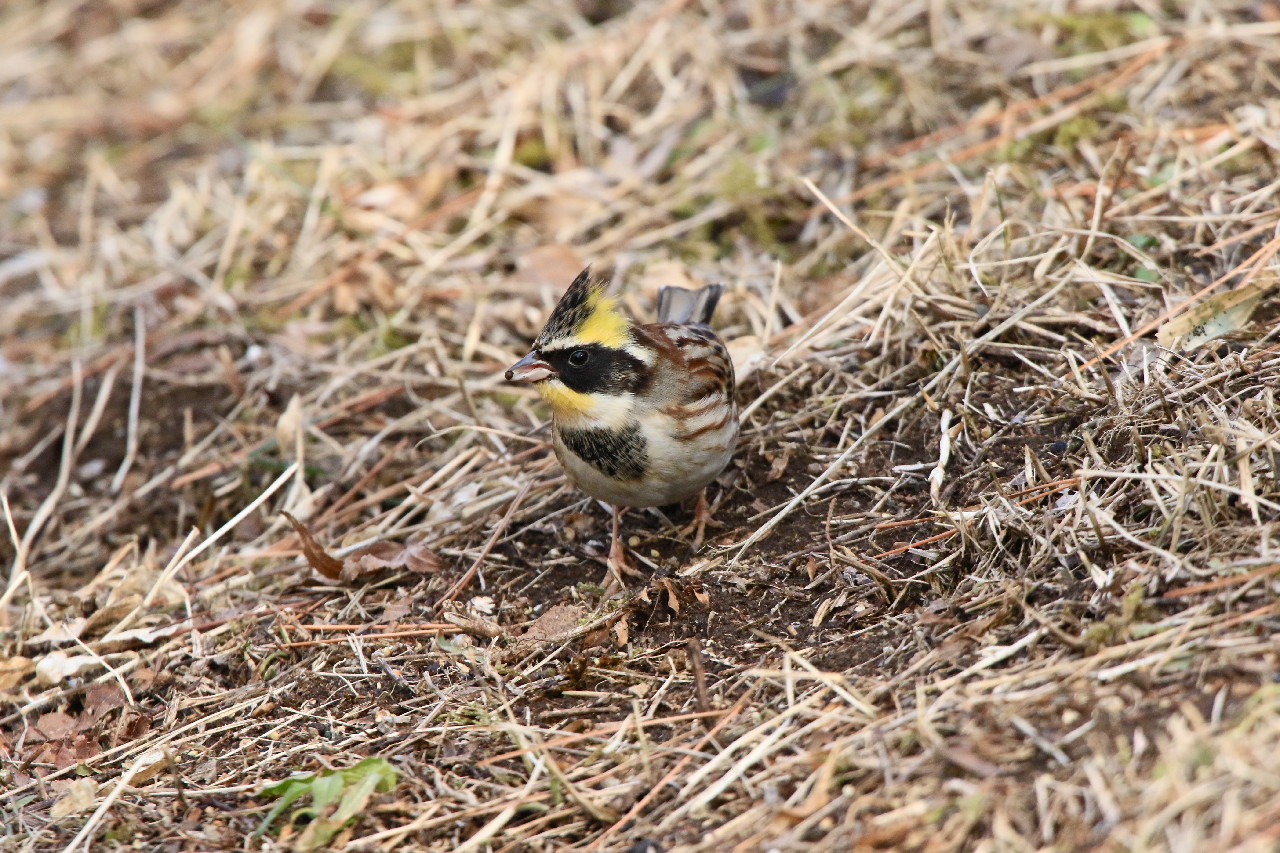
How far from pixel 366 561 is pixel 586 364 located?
4.07ft

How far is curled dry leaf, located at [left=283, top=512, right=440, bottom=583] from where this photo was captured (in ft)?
16.2

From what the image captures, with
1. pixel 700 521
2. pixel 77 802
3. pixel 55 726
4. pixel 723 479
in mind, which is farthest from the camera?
pixel 723 479

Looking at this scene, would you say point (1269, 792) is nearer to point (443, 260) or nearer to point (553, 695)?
point (553, 695)

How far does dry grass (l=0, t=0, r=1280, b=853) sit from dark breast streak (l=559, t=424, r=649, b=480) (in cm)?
45

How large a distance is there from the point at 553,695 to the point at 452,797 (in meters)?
0.56

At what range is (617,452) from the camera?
182 inches

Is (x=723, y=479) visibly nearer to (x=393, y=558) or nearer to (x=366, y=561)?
(x=393, y=558)

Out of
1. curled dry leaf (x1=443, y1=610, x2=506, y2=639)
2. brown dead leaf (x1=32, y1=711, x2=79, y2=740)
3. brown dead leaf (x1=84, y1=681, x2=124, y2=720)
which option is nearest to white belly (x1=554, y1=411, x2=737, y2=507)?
curled dry leaf (x1=443, y1=610, x2=506, y2=639)

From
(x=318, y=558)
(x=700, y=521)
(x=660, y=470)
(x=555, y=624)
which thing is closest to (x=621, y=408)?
(x=660, y=470)

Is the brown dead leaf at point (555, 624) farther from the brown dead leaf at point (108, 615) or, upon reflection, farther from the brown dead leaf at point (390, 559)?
the brown dead leaf at point (108, 615)

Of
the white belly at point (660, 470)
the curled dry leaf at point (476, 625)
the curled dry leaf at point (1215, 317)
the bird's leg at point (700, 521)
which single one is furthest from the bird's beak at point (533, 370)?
the curled dry leaf at point (1215, 317)

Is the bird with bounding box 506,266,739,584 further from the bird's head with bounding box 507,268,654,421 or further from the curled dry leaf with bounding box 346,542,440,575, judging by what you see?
the curled dry leaf with bounding box 346,542,440,575

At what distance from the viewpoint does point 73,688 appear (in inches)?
184

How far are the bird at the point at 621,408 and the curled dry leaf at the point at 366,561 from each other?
0.73 m
